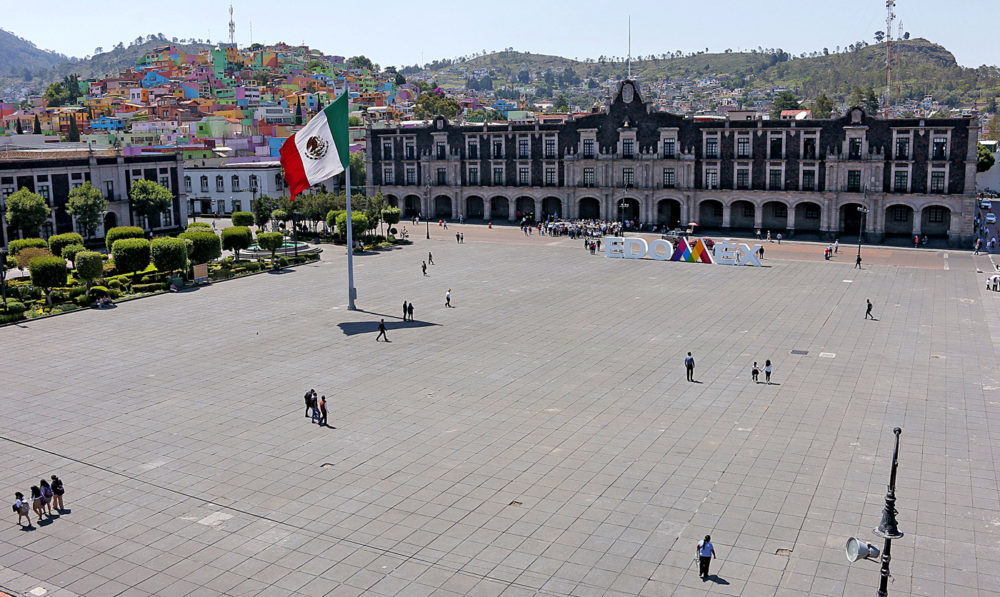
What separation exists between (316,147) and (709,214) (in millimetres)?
52382

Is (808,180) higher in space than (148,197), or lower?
higher

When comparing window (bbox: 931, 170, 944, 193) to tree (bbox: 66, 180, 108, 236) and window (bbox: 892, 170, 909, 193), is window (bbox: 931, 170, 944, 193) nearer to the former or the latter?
window (bbox: 892, 170, 909, 193)

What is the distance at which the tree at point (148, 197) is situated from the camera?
81000 millimetres

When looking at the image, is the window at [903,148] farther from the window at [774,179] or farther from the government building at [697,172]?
the window at [774,179]

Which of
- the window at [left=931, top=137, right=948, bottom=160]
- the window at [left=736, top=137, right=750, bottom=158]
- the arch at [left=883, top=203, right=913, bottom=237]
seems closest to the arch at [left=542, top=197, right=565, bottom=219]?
the window at [left=736, top=137, right=750, bottom=158]

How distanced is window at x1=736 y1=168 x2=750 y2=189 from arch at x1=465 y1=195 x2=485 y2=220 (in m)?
30.9

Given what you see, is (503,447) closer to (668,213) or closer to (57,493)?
(57,493)

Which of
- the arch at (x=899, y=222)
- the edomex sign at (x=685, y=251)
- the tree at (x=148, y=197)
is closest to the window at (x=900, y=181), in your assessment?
the arch at (x=899, y=222)

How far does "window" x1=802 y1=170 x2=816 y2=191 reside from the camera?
8275 centimetres

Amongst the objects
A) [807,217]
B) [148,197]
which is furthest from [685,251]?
[148,197]

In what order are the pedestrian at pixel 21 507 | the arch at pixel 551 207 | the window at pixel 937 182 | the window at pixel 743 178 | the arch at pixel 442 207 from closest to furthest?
1. the pedestrian at pixel 21 507
2. the window at pixel 937 182
3. the window at pixel 743 178
4. the arch at pixel 551 207
5. the arch at pixel 442 207

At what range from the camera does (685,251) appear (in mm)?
70750

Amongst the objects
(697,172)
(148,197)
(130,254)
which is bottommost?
(130,254)

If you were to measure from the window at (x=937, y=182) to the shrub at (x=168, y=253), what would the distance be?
63153 mm
